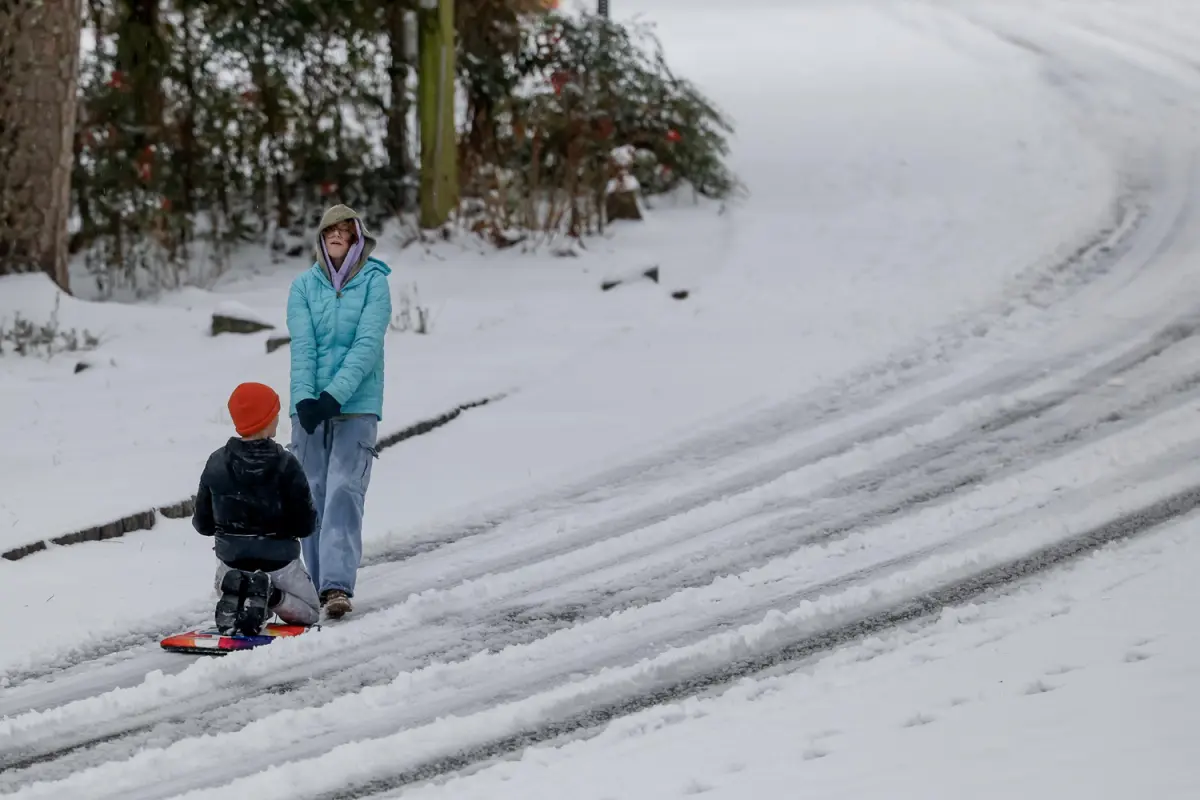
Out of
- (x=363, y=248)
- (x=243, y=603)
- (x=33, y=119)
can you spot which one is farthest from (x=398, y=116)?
(x=243, y=603)

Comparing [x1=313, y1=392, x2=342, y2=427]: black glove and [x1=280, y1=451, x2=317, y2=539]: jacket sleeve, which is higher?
[x1=313, y1=392, x2=342, y2=427]: black glove

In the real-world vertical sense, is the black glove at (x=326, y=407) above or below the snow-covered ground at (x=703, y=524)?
above

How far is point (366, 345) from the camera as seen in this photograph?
7195 mm

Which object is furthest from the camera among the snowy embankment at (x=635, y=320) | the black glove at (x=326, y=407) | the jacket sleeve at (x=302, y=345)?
the snowy embankment at (x=635, y=320)

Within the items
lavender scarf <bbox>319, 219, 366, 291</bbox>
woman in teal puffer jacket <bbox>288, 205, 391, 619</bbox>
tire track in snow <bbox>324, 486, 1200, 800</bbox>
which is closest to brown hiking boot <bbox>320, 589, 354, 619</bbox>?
woman in teal puffer jacket <bbox>288, 205, 391, 619</bbox>

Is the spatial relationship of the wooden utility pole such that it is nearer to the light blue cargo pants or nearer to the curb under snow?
the curb under snow

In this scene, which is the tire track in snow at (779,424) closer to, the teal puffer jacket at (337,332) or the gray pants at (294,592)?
the gray pants at (294,592)

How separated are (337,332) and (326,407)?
0.36 meters

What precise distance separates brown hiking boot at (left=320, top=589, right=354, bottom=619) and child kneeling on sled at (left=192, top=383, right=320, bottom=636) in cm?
23

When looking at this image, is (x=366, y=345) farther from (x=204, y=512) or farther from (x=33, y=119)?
(x=33, y=119)

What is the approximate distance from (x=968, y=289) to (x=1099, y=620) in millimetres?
6898

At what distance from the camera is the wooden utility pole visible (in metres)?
15.6

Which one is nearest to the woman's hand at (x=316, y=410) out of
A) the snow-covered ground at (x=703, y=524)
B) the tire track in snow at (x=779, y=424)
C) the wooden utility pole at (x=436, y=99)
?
the snow-covered ground at (x=703, y=524)

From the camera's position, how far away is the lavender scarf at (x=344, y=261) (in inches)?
288
